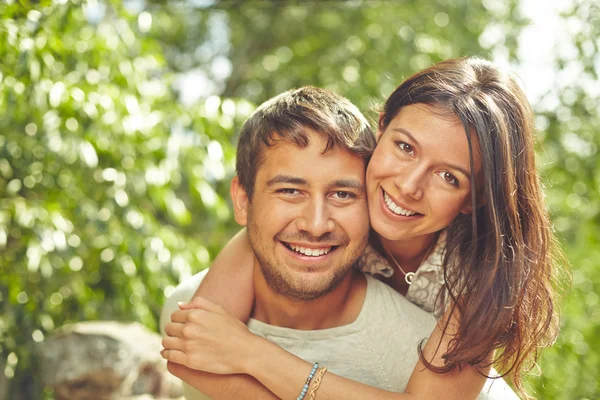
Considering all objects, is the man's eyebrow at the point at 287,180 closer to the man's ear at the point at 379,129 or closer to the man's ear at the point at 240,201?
the man's ear at the point at 240,201

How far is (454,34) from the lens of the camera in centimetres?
686

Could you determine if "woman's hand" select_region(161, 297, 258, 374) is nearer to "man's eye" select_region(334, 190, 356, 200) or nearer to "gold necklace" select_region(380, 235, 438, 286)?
"man's eye" select_region(334, 190, 356, 200)

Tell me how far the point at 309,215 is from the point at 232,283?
1.71 ft

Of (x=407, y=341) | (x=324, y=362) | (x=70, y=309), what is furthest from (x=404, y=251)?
(x=70, y=309)

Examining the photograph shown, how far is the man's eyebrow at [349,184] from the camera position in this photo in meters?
2.46

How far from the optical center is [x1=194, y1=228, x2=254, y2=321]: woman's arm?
108 inches

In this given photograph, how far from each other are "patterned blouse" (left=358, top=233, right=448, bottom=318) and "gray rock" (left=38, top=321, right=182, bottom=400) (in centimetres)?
188

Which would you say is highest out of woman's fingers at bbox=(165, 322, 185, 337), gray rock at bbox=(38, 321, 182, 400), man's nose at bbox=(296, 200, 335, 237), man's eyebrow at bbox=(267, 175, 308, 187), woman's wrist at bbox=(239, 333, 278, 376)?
man's eyebrow at bbox=(267, 175, 308, 187)

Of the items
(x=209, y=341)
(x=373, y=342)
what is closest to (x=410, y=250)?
(x=373, y=342)

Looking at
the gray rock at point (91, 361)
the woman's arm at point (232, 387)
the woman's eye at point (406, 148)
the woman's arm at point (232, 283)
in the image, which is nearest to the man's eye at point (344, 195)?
the woman's eye at point (406, 148)

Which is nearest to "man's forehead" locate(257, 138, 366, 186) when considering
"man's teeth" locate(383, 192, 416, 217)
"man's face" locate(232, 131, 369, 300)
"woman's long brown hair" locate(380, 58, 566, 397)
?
"man's face" locate(232, 131, 369, 300)

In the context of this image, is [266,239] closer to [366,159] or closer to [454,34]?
Answer: [366,159]

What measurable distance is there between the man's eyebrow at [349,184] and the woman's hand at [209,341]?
1.93 feet

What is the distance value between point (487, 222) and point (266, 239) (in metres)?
0.76
